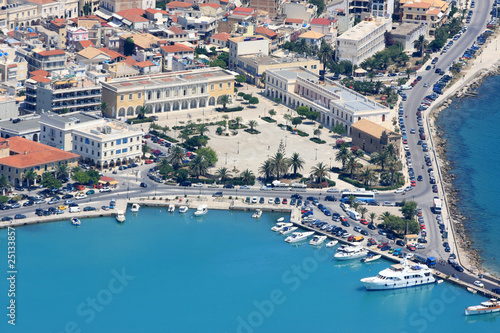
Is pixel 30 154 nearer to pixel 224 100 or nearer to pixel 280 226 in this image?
pixel 280 226

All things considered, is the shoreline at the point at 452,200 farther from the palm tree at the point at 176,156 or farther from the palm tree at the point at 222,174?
the palm tree at the point at 176,156

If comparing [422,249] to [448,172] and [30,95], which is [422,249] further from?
[30,95]

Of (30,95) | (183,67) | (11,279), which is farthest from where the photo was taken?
(183,67)

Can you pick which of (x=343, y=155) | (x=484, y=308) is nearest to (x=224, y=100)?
(x=343, y=155)

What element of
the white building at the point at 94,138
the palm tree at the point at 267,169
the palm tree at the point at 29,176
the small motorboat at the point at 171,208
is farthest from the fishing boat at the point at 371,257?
the palm tree at the point at 29,176

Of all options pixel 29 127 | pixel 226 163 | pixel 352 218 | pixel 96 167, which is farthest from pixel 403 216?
pixel 29 127
